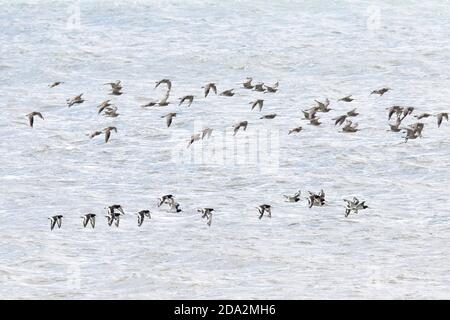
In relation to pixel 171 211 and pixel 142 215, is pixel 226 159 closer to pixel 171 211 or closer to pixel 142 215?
pixel 171 211

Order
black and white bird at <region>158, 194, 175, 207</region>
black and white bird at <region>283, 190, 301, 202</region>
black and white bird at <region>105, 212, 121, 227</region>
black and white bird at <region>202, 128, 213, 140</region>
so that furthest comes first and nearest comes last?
black and white bird at <region>202, 128, 213, 140</region> → black and white bird at <region>283, 190, 301, 202</region> → black and white bird at <region>105, 212, 121, 227</region> → black and white bird at <region>158, 194, 175, 207</region>

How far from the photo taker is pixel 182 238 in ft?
192

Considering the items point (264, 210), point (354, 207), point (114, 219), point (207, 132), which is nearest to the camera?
point (354, 207)

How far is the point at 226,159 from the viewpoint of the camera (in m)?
74.8

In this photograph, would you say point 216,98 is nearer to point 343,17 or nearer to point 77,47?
point 77,47

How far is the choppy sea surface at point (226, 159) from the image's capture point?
5325 centimetres

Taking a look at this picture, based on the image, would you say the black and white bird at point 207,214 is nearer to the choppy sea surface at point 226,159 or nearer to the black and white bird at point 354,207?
the choppy sea surface at point 226,159

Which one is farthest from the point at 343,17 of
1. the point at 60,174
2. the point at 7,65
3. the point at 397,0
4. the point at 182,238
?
the point at 182,238

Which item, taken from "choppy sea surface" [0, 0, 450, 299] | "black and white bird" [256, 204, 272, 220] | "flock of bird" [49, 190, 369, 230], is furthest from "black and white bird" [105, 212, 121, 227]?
"black and white bird" [256, 204, 272, 220]

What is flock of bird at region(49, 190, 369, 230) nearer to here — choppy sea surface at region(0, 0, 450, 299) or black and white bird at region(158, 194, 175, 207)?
black and white bird at region(158, 194, 175, 207)

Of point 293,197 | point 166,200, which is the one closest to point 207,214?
point 166,200

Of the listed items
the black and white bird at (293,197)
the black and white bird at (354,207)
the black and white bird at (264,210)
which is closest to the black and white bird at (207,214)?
the black and white bird at (264,210)

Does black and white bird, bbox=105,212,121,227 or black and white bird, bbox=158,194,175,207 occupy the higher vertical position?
black and white bird, bbox=158,194,175,207

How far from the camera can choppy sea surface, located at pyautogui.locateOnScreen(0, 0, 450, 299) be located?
5325 centimetres
